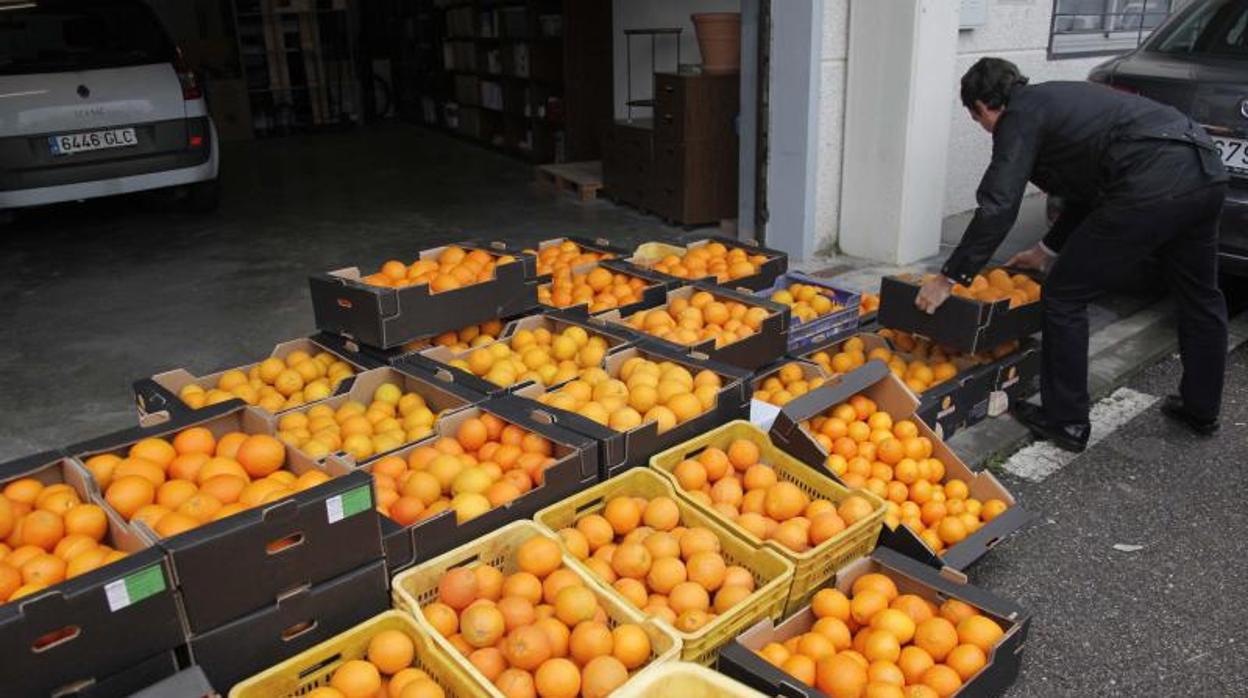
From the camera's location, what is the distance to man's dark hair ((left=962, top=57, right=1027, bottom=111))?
11.3 ft

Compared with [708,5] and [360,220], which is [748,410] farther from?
[708,5]

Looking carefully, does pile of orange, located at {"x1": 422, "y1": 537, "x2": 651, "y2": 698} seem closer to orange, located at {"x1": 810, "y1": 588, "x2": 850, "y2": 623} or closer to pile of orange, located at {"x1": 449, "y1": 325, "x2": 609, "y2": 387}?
orange, located at {"x1": 810, "y1": 588, "x2": 850, "y2": 623}

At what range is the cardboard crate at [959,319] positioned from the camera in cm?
363

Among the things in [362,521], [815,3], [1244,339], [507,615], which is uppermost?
[815,3]

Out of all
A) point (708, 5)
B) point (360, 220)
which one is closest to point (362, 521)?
point (360, 220)

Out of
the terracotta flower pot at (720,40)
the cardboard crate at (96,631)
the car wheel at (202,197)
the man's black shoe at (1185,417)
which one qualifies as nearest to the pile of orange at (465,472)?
the cardboard crate at (96,631)

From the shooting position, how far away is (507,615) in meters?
2.10

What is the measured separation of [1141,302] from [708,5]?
209 inches

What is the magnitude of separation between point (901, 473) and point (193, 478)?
6.96 ft

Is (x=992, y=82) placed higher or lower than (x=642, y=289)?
higher

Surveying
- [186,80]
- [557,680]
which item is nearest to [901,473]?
[557,680]

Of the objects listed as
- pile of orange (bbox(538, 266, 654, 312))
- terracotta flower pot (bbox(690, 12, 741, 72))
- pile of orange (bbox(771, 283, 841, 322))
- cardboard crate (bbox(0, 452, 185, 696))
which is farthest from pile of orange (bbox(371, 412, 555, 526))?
terracotta flower pot (bbox(690, 12, 741, 72))

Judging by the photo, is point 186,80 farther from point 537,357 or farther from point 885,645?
point 885,645

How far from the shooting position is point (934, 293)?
12.0 ft
